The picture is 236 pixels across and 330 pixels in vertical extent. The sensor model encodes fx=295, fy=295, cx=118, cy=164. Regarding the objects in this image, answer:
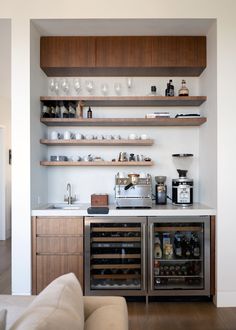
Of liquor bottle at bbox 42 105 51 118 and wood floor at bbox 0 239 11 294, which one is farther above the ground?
liquor bottle at bbox 42 105 51 118

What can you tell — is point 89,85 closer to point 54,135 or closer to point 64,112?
point 64,112

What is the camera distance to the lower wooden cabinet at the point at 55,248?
290cm

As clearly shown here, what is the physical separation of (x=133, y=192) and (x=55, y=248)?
971 millimetres

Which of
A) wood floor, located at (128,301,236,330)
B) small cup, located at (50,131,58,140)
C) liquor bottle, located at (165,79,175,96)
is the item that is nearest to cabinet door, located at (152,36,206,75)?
liquor bottle, located at (165,79,175,96)

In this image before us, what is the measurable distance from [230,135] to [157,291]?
1706 millimetres

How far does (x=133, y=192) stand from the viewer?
123 inches

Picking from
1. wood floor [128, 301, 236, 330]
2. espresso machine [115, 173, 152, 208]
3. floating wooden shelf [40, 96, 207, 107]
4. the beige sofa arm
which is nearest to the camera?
the beige sofa arm

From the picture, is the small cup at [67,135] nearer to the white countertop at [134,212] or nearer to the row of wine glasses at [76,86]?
the row of wine glasses at [76,86]

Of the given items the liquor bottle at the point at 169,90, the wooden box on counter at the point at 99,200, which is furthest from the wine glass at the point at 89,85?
the wooden box on counter at the point at 99,200

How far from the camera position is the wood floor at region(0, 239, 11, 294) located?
328 cm

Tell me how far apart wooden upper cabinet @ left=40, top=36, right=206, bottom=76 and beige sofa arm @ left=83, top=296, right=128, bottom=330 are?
2537 mm

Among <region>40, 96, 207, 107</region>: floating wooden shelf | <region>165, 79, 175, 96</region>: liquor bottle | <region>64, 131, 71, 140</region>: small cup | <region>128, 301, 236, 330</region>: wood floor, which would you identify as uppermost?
<region>165, 79, 175, 96</region>: liquor bottle

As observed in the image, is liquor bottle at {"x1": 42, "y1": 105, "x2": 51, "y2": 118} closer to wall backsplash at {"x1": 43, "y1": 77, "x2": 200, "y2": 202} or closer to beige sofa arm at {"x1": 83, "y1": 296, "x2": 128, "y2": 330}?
wall backsplash at {"x1": 43, "y1": 77, "x2": 200, "y2": 202}

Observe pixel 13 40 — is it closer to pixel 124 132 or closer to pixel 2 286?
pixel 124 132
